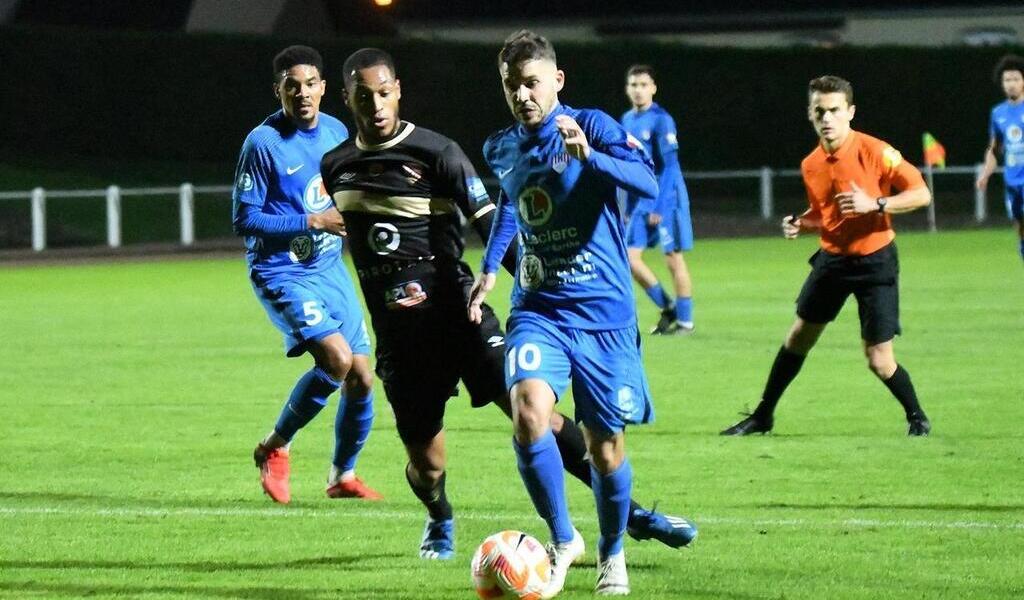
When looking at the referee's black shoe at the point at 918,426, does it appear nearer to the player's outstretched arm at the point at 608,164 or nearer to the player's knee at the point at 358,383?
the player's knee at the point at 358,383

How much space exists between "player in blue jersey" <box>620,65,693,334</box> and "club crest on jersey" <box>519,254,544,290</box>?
390 inches

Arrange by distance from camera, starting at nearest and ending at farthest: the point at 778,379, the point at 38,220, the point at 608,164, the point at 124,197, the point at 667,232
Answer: the point at 608,164 → the point at 778,379 → the point at 667,232 → the point at 38,220 → the point at 124,197

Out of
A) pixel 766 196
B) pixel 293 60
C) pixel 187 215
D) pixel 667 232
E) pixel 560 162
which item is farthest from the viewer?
pixel 766 196

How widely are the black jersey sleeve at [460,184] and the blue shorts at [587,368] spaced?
74 centimetres

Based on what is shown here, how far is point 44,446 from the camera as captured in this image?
1108cm

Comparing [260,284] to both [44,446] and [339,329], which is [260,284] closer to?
[339,329]

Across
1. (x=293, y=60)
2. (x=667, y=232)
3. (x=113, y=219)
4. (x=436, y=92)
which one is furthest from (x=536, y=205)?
(x=436, y=92)

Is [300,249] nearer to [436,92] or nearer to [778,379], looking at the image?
[778,379]

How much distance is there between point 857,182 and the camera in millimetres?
10812

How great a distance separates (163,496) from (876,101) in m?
37.6

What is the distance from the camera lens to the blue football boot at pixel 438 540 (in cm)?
765

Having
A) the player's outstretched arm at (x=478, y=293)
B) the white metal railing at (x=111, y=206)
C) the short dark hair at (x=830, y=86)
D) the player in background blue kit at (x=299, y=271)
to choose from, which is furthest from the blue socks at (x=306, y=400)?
the white metal railing at (x=111, y=206)

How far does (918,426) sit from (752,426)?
0.94 m

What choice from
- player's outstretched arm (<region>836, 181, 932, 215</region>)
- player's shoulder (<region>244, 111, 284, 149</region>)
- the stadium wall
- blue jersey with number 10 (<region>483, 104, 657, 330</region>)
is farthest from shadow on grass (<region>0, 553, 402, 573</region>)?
the stadium wall
